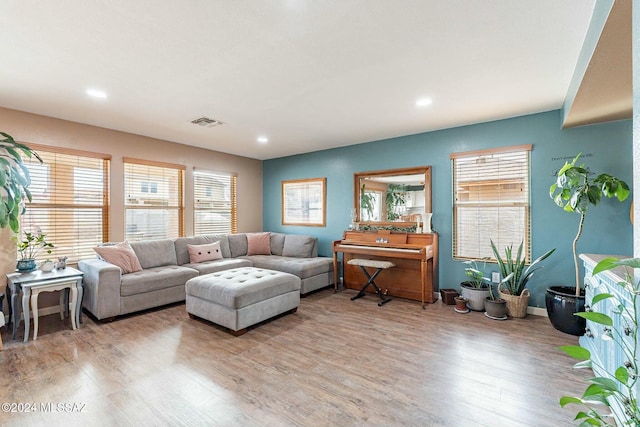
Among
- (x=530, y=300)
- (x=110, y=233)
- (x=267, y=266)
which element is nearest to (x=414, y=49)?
(x=530, y=300)

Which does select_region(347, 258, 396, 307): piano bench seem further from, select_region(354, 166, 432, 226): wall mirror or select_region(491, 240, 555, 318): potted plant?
select_region(491, 240, 555, 318): potted plant

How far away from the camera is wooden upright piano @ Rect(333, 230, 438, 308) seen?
4.08 meters

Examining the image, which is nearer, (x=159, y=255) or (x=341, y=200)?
(x=159, y=255)

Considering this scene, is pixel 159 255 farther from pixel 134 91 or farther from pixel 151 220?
pixel 134 91

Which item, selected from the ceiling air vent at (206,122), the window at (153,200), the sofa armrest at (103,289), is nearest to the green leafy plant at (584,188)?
the ceiling air vent at (206,122)

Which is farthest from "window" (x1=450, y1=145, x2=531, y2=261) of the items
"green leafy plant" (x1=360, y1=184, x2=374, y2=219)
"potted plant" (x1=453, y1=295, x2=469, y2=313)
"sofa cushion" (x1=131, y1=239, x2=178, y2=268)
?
"sofa cushion" (x1=131, y1=239, x2=178, y2=268)

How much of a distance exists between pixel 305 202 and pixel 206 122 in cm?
243

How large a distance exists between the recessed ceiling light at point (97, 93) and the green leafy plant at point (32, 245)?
1.74m

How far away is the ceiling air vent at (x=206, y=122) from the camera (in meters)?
3.86

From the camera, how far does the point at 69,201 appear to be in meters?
3.92

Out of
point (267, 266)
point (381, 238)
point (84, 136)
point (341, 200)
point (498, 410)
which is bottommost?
point (498, 410)

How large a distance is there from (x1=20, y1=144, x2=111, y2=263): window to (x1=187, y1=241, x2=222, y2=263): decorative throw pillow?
3.76ft

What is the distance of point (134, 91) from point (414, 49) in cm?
259

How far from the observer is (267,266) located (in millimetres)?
4934
